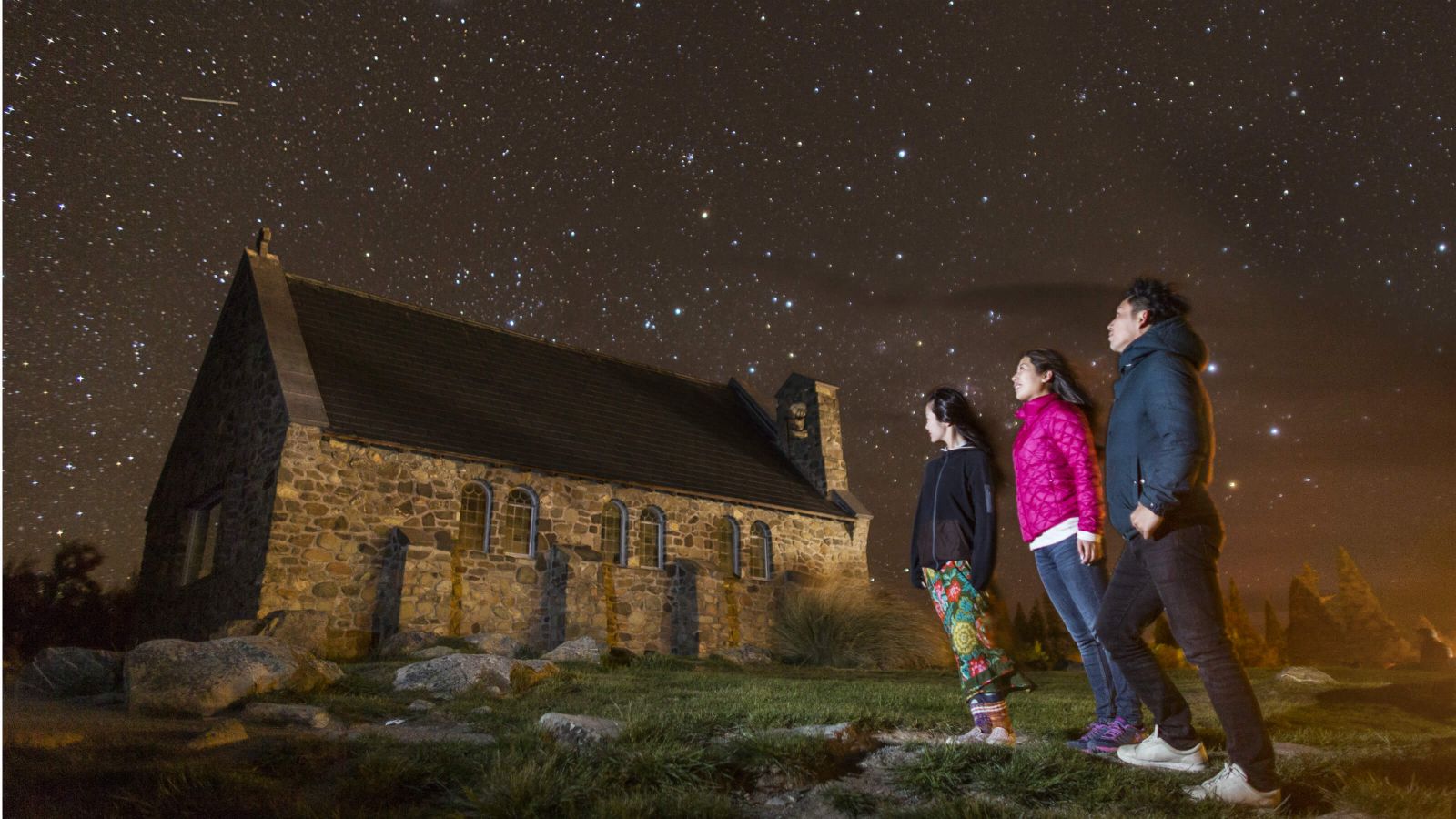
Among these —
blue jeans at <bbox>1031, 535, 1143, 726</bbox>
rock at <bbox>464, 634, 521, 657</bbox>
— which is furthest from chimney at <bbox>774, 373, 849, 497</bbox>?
blue jeans at <bbox>1031, 535, 1143, 726</bbox>

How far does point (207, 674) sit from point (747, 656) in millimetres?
9158

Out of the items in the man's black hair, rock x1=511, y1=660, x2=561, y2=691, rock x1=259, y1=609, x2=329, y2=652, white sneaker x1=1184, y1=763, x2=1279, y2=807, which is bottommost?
white sneaker x1=1184, y1=763, x2=1279, y2=807

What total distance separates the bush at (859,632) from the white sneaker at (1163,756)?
32.7 ft

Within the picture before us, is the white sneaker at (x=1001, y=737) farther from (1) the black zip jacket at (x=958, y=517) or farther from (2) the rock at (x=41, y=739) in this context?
(2) the rock at (x=41, y=739)

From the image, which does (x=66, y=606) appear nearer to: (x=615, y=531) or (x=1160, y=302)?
(x=615, y=531)

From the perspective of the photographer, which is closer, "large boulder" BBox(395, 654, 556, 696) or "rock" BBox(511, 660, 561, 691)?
"large boulder" BBox(395, 654, 556, 696)

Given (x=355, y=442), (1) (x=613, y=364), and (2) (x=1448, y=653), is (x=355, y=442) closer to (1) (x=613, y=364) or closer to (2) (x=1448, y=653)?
(1) (x=613, y=364)

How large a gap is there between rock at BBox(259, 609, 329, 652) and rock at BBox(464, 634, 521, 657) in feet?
6.72

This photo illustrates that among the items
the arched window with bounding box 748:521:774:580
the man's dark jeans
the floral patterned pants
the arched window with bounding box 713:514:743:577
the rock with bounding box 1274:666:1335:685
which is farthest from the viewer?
the arched window with bounding box 748:521:774:580

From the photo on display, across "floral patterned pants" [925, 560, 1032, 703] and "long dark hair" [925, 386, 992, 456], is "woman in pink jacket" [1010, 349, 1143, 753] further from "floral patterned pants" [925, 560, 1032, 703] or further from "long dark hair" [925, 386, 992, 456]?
"floral patterned pants" [925, 560, 1032, 703]

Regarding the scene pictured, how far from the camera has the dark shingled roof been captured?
15.5 meters

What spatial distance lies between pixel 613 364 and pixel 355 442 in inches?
371

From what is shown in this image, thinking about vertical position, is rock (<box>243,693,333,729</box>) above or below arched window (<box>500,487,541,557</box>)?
below

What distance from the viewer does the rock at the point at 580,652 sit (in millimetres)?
10750
